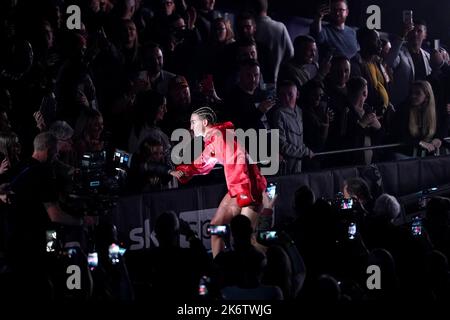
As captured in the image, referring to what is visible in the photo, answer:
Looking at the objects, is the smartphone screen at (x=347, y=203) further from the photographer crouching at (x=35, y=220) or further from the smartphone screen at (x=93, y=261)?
the smartphone screen at (x=93, y=261)

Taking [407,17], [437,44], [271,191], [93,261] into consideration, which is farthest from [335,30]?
[93,261]

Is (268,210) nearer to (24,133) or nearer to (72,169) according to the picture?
(72,169)

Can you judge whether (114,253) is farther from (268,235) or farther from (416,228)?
(416,228)

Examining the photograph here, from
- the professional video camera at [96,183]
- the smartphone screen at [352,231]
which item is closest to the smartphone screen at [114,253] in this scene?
the professional video camera at [96,183]

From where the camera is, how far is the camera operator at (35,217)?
633 cm

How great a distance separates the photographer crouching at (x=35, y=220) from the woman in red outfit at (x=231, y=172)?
136 centimetres

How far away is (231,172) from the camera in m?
9.12

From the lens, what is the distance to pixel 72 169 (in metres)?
8.95

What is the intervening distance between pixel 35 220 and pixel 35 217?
36 millimetres

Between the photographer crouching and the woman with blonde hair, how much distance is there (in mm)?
5777

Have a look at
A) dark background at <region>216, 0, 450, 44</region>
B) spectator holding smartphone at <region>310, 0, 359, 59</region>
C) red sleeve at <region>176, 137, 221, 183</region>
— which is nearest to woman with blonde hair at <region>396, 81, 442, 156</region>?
spectator holding smartphone at <region>310, 0, 359, 59</region>

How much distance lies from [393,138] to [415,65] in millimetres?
1543

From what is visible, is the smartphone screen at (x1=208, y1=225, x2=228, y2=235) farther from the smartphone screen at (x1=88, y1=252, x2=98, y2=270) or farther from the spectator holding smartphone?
the spectator holding smartphone
